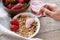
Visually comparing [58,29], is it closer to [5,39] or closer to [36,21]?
[36,21]

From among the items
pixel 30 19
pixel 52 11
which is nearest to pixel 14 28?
pixel 30 19

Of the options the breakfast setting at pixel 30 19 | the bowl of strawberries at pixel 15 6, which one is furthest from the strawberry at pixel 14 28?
the bowl of strawberries at pixel 15 6

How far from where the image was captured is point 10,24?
852 millimetres

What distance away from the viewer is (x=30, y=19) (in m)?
0.87

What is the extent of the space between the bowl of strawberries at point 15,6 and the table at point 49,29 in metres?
0.13

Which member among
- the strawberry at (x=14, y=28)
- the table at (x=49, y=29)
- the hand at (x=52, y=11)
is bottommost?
the table at (x=49, y=29)

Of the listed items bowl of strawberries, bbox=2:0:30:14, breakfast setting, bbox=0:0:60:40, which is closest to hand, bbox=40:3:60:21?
breakfast setting, bbox=0:0:60:40

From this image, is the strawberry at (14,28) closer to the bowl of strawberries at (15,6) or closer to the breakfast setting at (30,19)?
the breakfast setting at (30,19)

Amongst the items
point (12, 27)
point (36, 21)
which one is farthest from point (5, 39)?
point (36, 21)

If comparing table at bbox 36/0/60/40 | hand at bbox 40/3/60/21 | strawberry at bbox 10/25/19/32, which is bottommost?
table at bbox 36/0/60/40

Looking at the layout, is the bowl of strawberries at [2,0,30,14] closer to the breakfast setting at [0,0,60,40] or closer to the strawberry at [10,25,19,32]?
the breakfast setting at [0,0,60,40]

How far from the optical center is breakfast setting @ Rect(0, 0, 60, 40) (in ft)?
2.71

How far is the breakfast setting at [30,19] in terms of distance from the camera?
83 cm

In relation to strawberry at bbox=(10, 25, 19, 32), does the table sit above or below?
below
